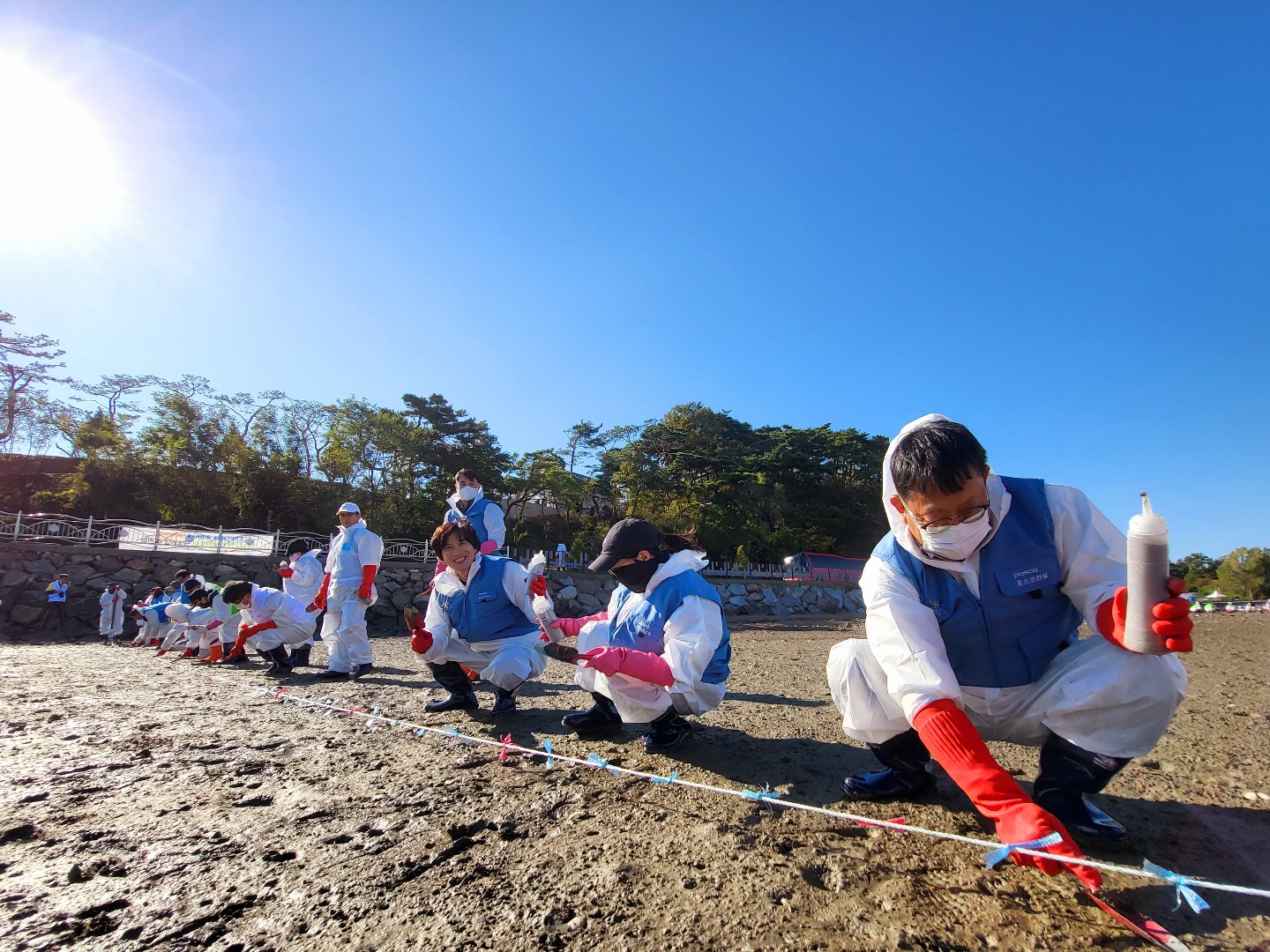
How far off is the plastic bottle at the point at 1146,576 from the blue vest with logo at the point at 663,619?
1.49 m

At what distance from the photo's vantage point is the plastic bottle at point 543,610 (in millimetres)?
3344

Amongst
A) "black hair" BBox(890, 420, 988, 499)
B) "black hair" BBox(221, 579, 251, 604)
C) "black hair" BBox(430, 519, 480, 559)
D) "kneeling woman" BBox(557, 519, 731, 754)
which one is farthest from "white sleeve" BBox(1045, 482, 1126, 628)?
"black hair" BBox(221, 579, 251, 604)

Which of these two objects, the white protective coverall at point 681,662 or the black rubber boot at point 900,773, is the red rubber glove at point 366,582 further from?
the black rubber boot at point 900,773

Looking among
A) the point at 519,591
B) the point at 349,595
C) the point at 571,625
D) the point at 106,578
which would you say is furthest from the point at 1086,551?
the point at 106,578

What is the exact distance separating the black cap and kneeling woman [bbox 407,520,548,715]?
1.12 metres

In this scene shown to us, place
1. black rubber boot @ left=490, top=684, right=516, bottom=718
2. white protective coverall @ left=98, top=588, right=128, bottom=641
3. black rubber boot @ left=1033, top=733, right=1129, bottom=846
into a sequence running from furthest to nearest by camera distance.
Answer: white protective coverall @ left=98, top=588, right=128, bottom=641
black rubber boot @ left=490, top=684, right=516, bottom=718
black rubber boot @ left=1033, top=733, right=1129, bottom=846

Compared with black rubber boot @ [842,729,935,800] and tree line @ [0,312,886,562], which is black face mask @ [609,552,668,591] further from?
tree line @ [0,312,886,562]

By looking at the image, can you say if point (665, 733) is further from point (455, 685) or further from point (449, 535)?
point (449, 535)

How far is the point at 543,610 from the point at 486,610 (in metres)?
0.46

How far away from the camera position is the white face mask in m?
1.77

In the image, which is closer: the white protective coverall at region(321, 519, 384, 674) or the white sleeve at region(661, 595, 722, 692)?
the white sleeve at region(661, 595, 722, 692)

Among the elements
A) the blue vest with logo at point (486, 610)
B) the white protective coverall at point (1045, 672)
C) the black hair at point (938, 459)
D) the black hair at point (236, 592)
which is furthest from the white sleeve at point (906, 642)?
the black hair at point (236, 592)

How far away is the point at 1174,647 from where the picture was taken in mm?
1389

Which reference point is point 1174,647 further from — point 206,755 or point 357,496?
point 357,496
